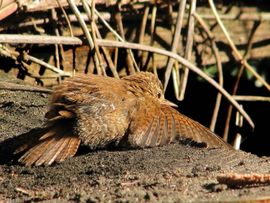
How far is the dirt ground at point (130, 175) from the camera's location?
2984 millimetres

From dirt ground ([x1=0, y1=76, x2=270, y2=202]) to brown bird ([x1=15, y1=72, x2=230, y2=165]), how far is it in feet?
0.20

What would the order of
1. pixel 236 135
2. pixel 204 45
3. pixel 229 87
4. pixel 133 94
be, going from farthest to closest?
pixel 229 87, pixel 204 45, pixel 236 135, pixel 133 94

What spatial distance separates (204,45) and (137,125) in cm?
258

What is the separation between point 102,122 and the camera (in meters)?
3.88

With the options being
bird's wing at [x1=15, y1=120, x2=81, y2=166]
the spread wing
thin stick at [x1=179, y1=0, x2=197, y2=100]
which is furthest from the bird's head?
thin stick at [x1=179, y1=0, x2=197, y2=100]

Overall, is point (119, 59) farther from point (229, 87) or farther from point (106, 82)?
point (106, 82)

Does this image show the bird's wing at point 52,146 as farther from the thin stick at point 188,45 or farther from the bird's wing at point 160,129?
the thin stick at point 188,45

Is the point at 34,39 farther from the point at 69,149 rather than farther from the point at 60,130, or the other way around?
the point at 69,149

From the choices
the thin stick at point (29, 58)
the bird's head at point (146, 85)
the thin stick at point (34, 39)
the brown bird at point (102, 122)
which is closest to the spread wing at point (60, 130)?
the brown bird at point (102, 122)

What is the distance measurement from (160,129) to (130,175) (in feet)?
2.09

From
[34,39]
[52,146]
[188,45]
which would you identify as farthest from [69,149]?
[188,45]

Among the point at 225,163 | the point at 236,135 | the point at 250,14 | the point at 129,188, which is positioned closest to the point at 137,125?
the point at 225,163

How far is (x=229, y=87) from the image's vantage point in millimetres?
6973

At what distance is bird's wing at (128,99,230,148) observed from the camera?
12.8 ft
